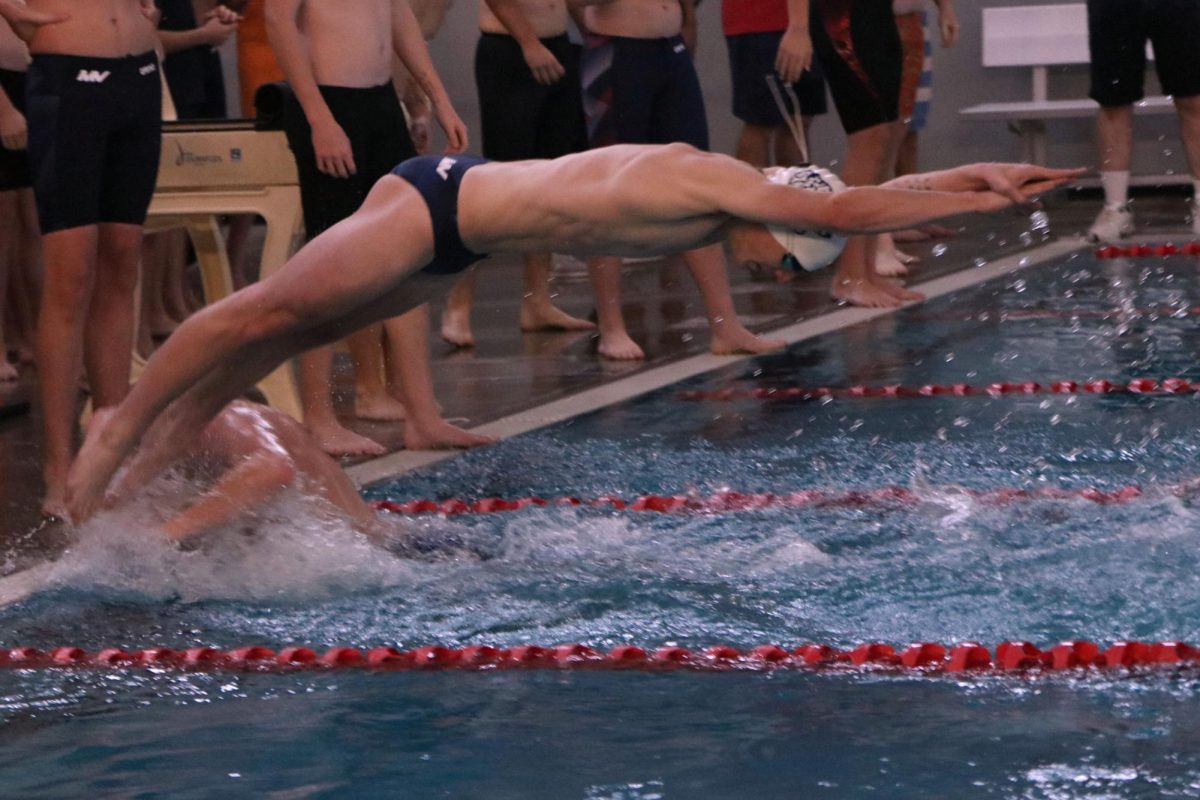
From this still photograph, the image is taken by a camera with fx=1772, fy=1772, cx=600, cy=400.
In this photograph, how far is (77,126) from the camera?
457cm

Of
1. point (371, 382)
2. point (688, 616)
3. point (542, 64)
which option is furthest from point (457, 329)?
point (688, 616)

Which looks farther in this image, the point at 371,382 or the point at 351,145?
the point at 371,382

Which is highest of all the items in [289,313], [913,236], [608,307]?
[289,313]

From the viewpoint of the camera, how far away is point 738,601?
140 inches

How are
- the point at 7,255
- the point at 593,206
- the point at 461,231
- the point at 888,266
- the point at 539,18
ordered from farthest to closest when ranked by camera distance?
the point at 888,266
the point at 539,18
the point at 7,255
the point at 461,231
the point at 593,206

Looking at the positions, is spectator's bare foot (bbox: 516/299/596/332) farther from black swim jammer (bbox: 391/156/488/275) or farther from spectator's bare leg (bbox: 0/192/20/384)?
black swim jammer (bbox: 391/156/488/275)

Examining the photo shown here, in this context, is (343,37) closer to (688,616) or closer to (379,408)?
(379,408)

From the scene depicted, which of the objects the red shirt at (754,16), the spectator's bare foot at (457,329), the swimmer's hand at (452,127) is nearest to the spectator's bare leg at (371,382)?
the swimmer's hand at (452,127)

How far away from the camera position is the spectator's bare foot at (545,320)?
750cm

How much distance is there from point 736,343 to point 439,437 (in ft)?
5.83

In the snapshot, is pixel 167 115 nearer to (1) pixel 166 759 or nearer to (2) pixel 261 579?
(2) pixel 261 579

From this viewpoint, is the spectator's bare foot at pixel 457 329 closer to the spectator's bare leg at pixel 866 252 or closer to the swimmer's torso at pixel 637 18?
the swimmer's torso at pixel 637 18

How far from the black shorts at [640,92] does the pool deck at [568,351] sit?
0.84m

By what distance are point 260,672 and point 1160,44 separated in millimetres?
6821
